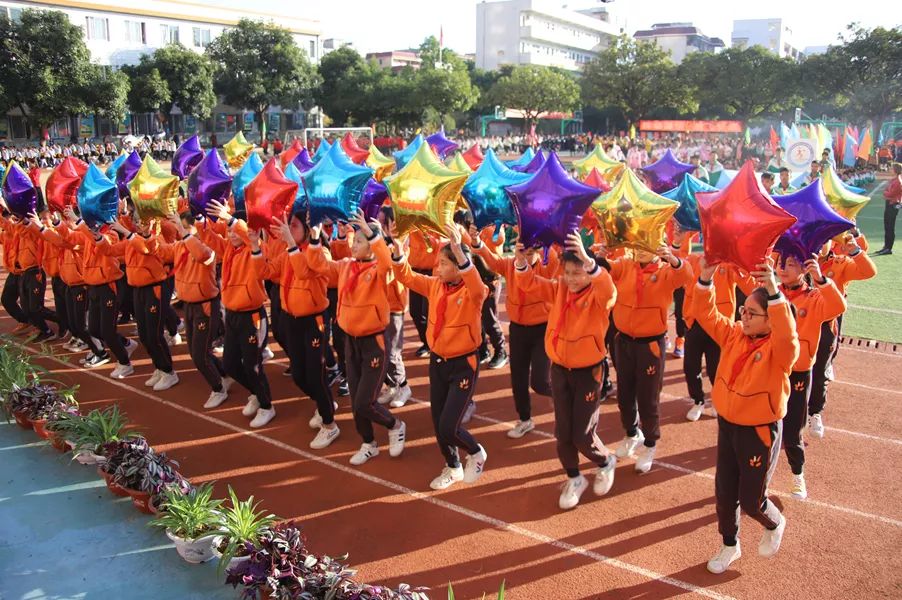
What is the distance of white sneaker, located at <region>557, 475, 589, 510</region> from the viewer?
17.4 ft

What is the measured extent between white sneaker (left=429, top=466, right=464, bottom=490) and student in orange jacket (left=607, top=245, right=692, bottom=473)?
1423mm

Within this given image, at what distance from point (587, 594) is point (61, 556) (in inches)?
133

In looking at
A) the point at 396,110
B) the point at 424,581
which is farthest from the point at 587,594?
the point at 396,110

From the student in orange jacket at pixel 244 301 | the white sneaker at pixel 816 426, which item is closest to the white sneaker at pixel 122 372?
the student in orange jacket at pixel 244 301

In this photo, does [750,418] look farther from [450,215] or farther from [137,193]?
[137,193]

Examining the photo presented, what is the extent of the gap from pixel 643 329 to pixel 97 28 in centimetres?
4604

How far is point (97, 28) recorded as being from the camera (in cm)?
4266

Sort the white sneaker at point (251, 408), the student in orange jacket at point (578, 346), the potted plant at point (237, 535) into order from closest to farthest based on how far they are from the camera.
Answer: the potted plant at point (237, 535) < the student in orange jacket at point (578, 346) < the white sneaker at point (251, 408)

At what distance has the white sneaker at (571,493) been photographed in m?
5.29

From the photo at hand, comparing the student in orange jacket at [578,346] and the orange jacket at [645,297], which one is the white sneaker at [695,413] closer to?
the orange jacket at [645,297]

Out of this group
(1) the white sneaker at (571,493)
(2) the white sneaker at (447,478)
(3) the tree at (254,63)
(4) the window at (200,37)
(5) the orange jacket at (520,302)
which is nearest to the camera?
(1) the white sneaker at (571,493)

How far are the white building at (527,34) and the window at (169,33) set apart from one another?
3334cm

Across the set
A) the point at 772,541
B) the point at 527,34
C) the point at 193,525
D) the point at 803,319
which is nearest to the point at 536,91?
the point at 527,34

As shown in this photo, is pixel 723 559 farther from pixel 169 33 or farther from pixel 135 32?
pixel 169 33
